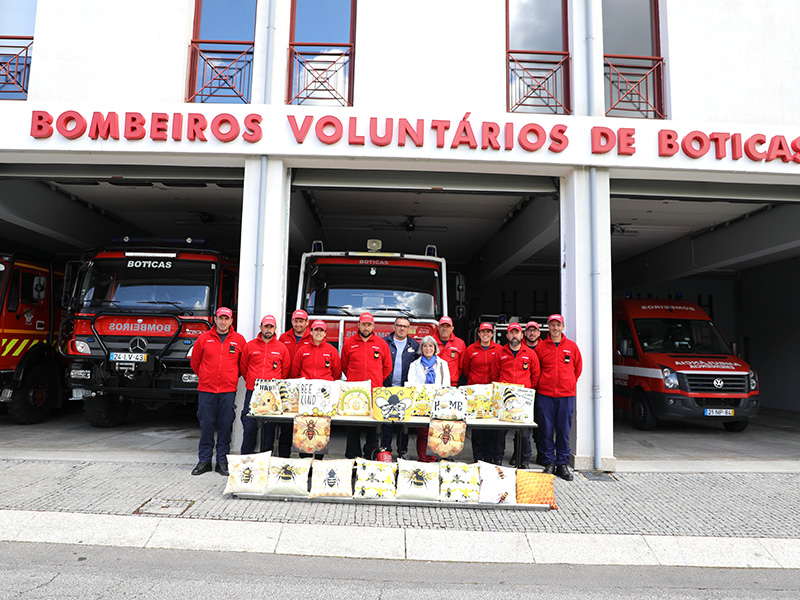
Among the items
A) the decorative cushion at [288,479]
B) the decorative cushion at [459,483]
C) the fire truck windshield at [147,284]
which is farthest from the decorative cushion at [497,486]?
the fire truck windshield at [147,284]

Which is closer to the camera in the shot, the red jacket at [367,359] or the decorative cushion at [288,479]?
the decorative cushion at [288,479]

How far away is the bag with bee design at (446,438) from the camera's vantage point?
5.18 m

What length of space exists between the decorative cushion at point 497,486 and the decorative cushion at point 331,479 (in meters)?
1.25

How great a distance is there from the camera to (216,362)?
5.91m

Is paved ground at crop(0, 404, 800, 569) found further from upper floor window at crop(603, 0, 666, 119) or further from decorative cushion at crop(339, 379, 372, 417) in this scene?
upper floor window at crop(603, 0, 666, 119)

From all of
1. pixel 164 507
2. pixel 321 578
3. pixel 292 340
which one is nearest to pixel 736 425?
pixel 292 340

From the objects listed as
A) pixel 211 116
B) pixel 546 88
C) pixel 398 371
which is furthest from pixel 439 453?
pixel 546 88

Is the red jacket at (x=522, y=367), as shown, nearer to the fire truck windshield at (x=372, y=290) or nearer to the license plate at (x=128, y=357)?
the fire truck windshield at (x=372, y=290)

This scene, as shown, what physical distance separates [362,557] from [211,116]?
536 cm

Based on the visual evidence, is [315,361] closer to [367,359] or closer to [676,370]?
[367,359]

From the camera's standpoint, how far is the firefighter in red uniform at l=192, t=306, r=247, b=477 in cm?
591

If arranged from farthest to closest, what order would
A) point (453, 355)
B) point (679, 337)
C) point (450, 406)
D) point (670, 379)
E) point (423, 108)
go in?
point (679, 337), point (670, 379), point (423, 108), point (453, 355), point (450, 406)

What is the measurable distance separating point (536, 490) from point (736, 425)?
716 centimetres

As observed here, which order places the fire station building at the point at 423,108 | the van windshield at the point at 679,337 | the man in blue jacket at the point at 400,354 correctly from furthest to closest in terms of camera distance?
the van windshield at the point at 679,337 → the fire station building at the point at 423,108 → the man in blue jacket at the point at 400,354
